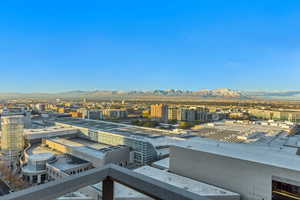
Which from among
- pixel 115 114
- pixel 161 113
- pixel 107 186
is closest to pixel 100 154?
pixel 107 186

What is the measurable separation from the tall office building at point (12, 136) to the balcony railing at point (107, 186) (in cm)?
1400

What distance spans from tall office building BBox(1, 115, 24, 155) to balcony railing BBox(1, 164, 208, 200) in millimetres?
14002

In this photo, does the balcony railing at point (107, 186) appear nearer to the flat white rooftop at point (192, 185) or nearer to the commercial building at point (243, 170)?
the flat white rooftop at point (192, 185)

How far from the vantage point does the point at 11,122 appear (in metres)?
12.1

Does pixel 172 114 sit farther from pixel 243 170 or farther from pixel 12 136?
pixel 243 170

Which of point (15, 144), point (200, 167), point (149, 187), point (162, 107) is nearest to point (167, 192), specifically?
point (149, 187)

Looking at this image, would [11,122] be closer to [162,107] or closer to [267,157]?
[267,157]

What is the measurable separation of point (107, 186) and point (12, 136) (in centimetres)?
1451

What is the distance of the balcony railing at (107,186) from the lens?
0.59m

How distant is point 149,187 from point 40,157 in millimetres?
10602

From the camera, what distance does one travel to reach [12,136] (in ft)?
39.4

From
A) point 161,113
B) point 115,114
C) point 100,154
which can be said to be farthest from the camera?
point 115,114

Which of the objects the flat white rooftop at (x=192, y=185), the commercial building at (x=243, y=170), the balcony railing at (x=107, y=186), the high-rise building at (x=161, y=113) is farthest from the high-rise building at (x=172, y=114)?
the balcony railing at (x=107, y=186)

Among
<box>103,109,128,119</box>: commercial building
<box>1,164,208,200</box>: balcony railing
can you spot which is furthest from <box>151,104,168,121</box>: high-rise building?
<box>1,164,208,200</box>: balcony railing
